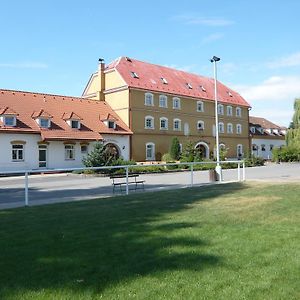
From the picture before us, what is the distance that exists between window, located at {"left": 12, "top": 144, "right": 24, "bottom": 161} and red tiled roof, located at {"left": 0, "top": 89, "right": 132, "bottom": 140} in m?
1.41

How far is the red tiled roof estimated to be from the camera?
3672cm

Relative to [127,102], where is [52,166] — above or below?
below

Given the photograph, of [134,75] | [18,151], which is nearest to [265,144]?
[134,75]

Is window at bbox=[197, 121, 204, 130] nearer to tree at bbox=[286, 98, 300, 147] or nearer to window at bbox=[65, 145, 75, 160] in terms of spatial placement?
tree at bbox=[286, 98, 300, 147]

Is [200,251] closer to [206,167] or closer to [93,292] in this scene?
[93,292]

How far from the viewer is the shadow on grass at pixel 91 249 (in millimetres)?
4922

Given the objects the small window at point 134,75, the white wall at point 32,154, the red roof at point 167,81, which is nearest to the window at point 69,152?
the white wall at point 32,154

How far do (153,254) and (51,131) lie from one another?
32653 millimetres

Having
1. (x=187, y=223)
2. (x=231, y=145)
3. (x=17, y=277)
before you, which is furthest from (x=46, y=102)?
(x=17, y=277)

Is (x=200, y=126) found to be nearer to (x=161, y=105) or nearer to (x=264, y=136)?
(x=161, y=105)

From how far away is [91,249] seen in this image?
624 centimetres

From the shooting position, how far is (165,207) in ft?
35.6

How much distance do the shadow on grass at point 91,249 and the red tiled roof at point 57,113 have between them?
89.9 feet

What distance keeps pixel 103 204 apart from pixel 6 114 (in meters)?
25.9
